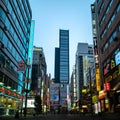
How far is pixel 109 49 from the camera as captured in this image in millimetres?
44656

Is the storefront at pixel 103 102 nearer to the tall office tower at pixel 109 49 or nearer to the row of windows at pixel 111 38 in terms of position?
the tall office tower at pixel 109 49

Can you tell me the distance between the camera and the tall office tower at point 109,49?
128 feet

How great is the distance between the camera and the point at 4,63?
39.0 meters

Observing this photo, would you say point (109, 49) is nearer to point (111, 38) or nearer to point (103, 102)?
point (111, 38)

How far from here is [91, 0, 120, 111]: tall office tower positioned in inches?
1534

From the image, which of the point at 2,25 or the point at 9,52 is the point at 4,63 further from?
the point at 2,25

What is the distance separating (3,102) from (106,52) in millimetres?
28836

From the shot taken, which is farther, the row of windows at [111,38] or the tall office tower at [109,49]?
the row of windows at [111,38]

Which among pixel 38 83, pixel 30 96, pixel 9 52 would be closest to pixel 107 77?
pixel 9 52

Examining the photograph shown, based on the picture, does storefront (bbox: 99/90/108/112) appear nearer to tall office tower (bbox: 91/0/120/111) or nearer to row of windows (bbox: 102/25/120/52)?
tall office tower (bbox: 91/0/120/111)

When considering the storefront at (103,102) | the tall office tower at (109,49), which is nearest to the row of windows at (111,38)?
the tall office tower at (109,49)

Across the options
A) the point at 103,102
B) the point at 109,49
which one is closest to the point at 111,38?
the point at 109,49

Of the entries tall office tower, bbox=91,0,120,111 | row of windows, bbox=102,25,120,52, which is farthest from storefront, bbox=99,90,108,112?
row of windows, bbox=102,25,120,52

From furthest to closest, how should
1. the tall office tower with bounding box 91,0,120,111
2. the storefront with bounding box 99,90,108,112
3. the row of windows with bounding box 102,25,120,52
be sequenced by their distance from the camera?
1. the storefront with bounding box 99,90,108,112
2. the row of windows with bounding box 102,25,120,52
3. the tall office tower with bounding box 91,0,120,111
